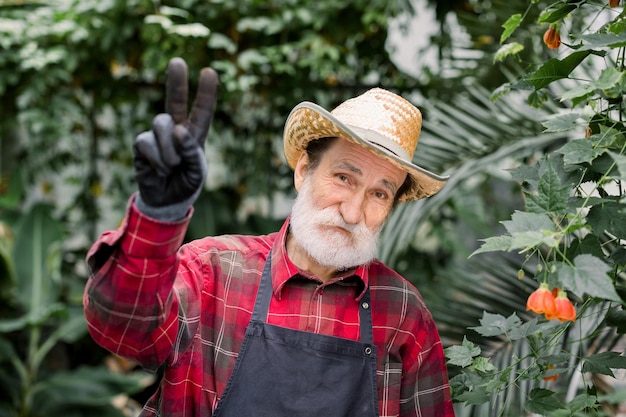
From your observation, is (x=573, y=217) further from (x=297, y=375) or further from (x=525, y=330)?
(x=297, y=375)

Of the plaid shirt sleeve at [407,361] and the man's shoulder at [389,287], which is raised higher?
the man's shoulder at [389,287]

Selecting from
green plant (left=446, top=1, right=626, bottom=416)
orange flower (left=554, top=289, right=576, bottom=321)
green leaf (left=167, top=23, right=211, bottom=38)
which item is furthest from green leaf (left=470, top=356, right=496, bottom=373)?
green leaf (left=167, top=23, right=211, bottom=38)

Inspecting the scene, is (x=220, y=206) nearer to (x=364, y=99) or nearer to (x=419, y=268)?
(x=419, y=268)

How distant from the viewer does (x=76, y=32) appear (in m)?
3.27

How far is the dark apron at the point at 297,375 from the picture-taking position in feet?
5.29

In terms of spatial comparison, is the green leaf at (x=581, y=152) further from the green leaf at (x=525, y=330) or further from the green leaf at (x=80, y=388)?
the green leaf at (x=80, y=388)

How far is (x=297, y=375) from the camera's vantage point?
5.37 ft

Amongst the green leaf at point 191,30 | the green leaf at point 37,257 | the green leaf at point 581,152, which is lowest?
the green leaf at point 37,257

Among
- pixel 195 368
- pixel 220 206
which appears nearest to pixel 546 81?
pixel 195 368

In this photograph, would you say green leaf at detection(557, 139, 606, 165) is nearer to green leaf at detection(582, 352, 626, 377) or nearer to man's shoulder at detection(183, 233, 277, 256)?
green leaf at detection(582, 352, 626, 377)

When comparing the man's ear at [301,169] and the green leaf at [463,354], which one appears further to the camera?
the man's ear at [301,169]

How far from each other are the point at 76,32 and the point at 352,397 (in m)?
2.32

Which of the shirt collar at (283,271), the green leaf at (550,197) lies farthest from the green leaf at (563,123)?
the shirt collar at (283,271)

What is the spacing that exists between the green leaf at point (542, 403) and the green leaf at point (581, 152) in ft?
1.57
